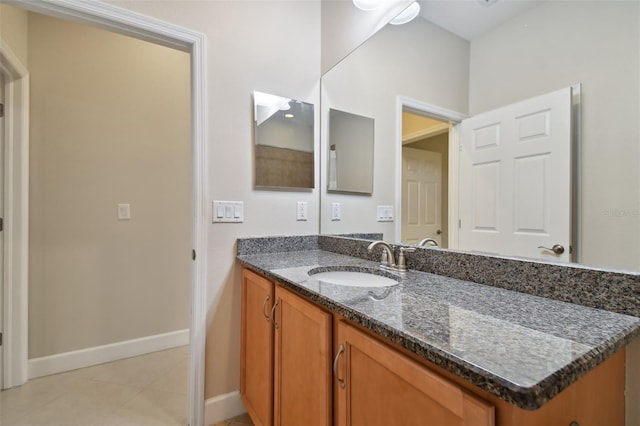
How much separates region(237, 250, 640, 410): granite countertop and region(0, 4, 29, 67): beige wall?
2.27 m

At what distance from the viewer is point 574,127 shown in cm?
80

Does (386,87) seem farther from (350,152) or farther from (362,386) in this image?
→ (362,386)

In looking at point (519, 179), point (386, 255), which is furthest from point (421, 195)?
point (519, 179)

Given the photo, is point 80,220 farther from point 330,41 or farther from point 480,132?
point 480,132

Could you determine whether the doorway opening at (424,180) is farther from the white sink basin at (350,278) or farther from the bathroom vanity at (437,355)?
the white sink basin at (350,278)

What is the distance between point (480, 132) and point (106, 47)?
267 centimetres

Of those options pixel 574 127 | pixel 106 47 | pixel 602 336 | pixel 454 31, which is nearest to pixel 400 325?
pixel 602 336

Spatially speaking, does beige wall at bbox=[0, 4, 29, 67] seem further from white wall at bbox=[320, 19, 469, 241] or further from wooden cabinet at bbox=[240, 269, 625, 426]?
wooden cabinet at bbox=[240, 269, 625, 426]

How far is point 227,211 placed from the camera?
1567 mm

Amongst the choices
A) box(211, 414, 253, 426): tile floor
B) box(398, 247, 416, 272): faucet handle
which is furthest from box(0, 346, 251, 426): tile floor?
box(398, 247, 416, 272): faucet handle

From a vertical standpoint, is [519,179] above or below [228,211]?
above

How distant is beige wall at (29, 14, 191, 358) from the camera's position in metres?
1.95

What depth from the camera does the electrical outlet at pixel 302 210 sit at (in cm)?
183

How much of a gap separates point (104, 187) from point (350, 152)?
1871 millimetres
